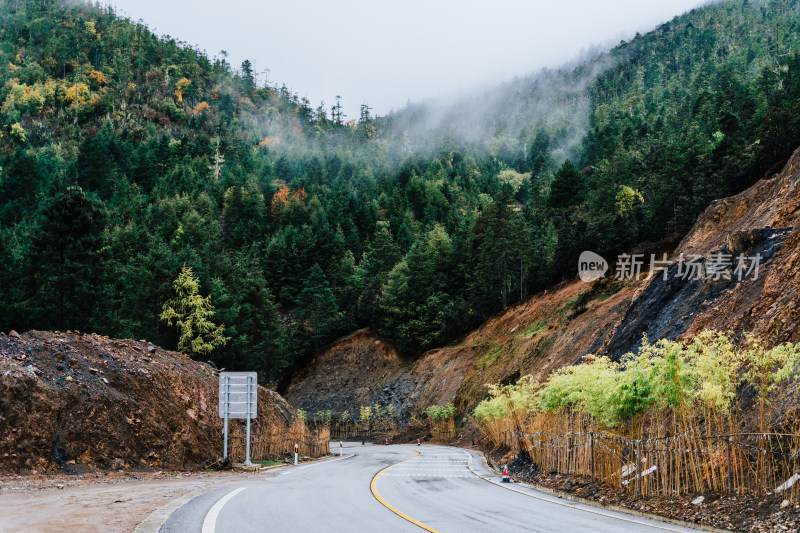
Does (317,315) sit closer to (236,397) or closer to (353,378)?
(353,378)

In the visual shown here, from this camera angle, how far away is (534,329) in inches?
2104

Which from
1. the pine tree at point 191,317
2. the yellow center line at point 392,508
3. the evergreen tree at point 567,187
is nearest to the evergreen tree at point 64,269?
the pine tree at point 191,317

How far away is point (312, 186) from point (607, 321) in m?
95.7

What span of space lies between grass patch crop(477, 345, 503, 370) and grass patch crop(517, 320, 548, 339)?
9.40ft

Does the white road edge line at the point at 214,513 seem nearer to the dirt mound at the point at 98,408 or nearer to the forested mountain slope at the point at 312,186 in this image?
the dirt mound at the point at 98,408

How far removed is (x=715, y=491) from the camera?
12.0 metres

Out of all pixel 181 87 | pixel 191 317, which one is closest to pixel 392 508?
pixel 191 317

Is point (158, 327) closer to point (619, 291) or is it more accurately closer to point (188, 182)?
point (619, 291)

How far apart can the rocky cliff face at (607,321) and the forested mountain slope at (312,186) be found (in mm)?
4439

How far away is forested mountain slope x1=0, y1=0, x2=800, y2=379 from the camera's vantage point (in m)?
46.5

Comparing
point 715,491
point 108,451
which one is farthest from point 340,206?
point 715,491

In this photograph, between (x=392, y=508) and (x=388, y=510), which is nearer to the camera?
(x=388, y=510)

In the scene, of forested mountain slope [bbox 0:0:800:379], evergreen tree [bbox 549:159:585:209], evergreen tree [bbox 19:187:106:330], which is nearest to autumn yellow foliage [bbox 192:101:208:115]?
forested mountain slope [bbox 0:0:800:379]

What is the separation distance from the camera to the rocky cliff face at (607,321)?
Answer: 893 inches
